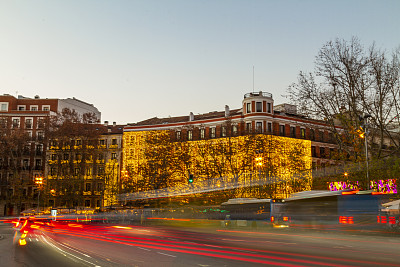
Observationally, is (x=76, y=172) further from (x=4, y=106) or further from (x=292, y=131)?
(x=292, y=131)

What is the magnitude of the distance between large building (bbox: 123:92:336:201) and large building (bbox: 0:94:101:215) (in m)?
13.3

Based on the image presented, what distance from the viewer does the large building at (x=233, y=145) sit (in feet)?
204

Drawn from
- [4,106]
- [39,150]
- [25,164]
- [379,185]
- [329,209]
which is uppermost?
[4,106]

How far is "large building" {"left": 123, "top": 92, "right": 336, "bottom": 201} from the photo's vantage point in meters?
62.1

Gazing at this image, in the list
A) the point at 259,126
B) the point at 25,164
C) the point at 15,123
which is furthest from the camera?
the point at 15,123

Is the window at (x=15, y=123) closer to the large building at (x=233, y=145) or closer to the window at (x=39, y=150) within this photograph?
the window at (x=39, y=150)

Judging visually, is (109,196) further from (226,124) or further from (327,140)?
(327,140)

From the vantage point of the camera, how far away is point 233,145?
6650cm

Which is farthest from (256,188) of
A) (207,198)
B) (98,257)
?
(98,257)

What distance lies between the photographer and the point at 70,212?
178 feet

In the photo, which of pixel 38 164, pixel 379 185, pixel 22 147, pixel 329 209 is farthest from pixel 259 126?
pixel 38 164

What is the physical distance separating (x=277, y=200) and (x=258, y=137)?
2914 centimetres

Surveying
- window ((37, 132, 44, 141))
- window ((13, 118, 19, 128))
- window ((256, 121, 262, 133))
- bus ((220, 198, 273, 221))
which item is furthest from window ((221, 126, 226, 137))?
window ((13, 118, 19, 128))

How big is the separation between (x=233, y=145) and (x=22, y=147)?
141ft
